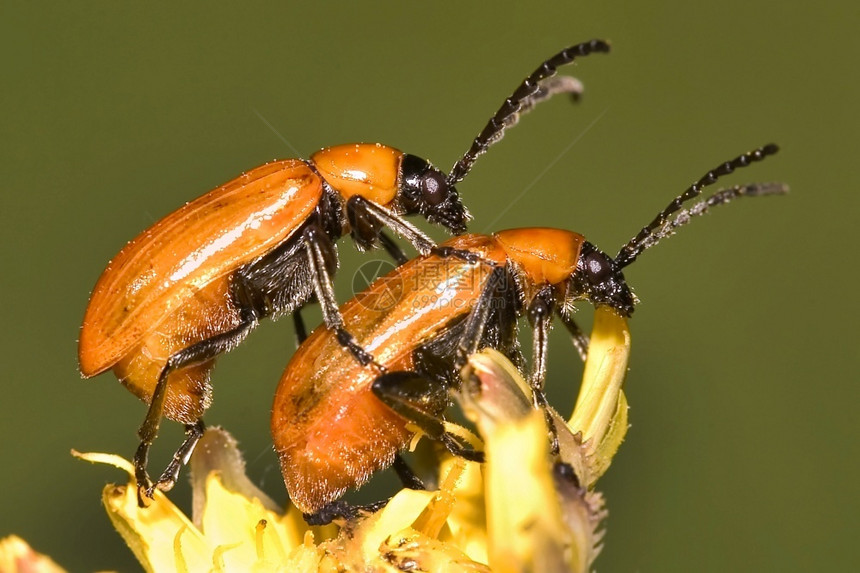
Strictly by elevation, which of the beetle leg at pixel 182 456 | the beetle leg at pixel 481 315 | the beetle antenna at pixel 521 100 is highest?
the beetle antenna at pixel 521 100

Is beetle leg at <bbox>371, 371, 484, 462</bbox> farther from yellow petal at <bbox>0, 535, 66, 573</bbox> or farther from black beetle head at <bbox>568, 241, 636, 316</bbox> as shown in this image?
yellow petal at <bbox>0, 535, 66, 573</bbox>

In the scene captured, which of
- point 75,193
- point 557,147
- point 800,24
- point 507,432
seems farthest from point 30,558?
point 800,24

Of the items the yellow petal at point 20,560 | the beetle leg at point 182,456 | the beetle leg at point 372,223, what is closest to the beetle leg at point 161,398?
the beetle leg at point 182,456

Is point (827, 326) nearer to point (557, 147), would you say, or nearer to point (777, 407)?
point (777, 407)

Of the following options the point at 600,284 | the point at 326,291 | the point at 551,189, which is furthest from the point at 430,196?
the point at 551,189

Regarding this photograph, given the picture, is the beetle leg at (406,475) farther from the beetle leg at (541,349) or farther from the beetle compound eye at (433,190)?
the beetle compound eye at (433,190)

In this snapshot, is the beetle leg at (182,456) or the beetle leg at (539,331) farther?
the beetle leg at (182,456)
